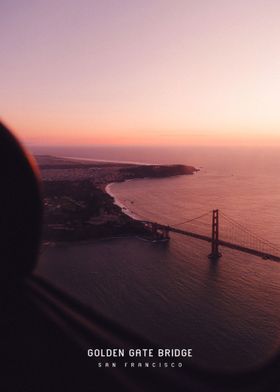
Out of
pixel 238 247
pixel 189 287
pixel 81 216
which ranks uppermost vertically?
pixel 81 216

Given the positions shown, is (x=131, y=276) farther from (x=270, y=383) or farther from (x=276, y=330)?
(x=270, y=383)

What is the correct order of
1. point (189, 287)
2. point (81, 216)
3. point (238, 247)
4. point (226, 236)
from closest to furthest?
1. point (189, 287)
2. point (238, 247)
3. point (226, 236)
4. point (81, 216)

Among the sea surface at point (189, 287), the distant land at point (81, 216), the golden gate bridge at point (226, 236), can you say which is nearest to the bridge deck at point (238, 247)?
the golden gate bridge at point (226, 236)

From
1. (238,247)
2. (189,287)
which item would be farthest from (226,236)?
(189,287)

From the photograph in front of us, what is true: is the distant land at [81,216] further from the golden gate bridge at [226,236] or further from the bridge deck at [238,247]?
the bridge deck at [238,247]

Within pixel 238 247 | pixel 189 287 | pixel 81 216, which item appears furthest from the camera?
pixel 81 216

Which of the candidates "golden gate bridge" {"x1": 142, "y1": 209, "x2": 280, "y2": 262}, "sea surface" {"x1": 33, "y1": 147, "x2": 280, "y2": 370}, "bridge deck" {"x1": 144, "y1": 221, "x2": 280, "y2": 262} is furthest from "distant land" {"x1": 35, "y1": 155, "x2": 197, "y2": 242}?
"bridge deck" {"x1": 144, "y1": 221, "x2": 280, "y2": 262}

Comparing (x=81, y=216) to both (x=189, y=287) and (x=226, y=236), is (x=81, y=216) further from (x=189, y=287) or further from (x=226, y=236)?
(x=189, y=287)

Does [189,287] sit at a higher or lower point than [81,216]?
lower

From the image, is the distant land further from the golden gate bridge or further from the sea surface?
the golden gate bridge
